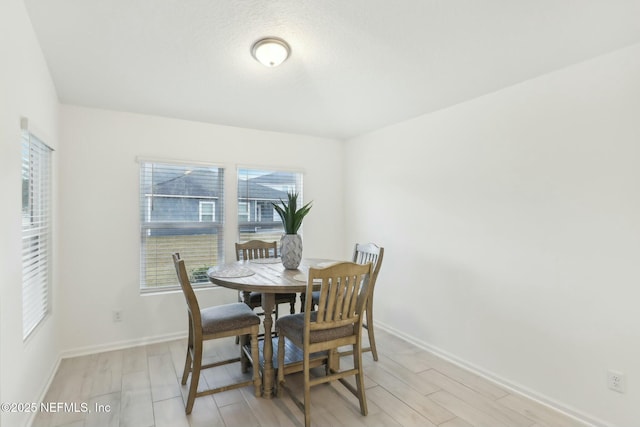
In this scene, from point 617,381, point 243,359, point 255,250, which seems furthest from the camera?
point 255,250

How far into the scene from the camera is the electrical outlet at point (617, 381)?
6.57ft

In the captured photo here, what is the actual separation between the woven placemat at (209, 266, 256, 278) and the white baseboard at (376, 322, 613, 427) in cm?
190

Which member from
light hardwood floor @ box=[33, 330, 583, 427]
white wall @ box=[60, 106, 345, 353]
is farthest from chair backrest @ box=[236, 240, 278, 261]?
light hardwood floor @ box=[33, 330, 583, 427]

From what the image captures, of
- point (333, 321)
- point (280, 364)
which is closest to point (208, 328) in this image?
point (280, 364)

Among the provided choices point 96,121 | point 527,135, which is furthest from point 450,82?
point 96,121

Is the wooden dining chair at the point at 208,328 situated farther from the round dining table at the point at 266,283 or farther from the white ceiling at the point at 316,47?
the white ceiling at the point at 316,47

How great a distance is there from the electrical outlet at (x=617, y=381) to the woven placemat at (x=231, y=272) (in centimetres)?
246

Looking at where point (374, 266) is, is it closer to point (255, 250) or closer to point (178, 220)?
point (255, 250)

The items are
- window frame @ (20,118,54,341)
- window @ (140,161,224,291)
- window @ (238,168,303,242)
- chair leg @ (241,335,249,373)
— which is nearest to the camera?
window frame @ (20,118,54,341)

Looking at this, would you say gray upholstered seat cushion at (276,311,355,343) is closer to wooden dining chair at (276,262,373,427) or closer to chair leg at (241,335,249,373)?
wooden dining chair at (276,262,373,427)

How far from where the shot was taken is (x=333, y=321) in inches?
83.4

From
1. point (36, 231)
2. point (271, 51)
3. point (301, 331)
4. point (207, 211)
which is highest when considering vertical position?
point (271, 51)

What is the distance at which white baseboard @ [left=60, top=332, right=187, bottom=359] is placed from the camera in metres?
3.04

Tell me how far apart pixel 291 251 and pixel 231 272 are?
0.51 metres
